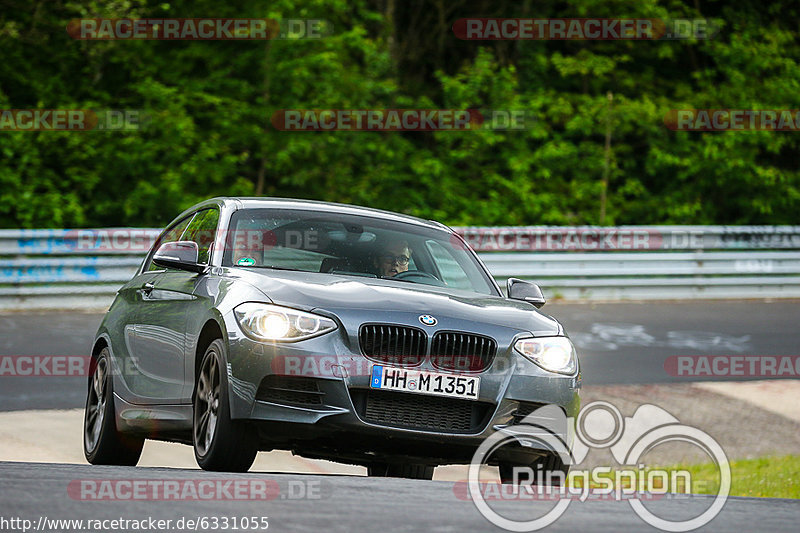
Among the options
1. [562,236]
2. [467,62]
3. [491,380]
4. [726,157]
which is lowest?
[491,380]

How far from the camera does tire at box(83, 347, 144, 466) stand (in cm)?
816

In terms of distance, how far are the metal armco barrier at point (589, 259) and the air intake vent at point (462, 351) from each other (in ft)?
39.6

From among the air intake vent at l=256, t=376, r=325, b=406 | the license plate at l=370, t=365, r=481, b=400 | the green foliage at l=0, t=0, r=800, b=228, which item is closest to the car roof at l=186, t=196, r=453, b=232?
the air intake vent at l=256, t=376, r=325, b=406

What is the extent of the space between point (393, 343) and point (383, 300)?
0.27 metres

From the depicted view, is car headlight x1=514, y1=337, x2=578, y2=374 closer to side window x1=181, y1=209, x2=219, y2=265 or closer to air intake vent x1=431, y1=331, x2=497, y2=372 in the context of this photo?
air intake vent x1=431, y1=331, x2=497, y2=372

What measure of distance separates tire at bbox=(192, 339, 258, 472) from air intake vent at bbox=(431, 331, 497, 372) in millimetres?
931

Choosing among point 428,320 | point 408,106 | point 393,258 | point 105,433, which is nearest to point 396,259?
point 393,258

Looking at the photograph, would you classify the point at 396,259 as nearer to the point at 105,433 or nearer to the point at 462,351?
the point at 462,351

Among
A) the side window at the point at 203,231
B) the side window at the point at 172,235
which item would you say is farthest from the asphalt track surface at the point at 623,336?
the side window at the point at 203,231

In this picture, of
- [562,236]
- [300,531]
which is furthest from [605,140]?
[300,531]

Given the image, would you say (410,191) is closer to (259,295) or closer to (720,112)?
(720,112)

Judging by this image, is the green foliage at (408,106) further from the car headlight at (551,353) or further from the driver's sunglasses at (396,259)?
the car headlight at (551,353)

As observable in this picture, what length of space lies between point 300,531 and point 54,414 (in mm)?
6776

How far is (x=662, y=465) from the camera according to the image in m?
10.3
